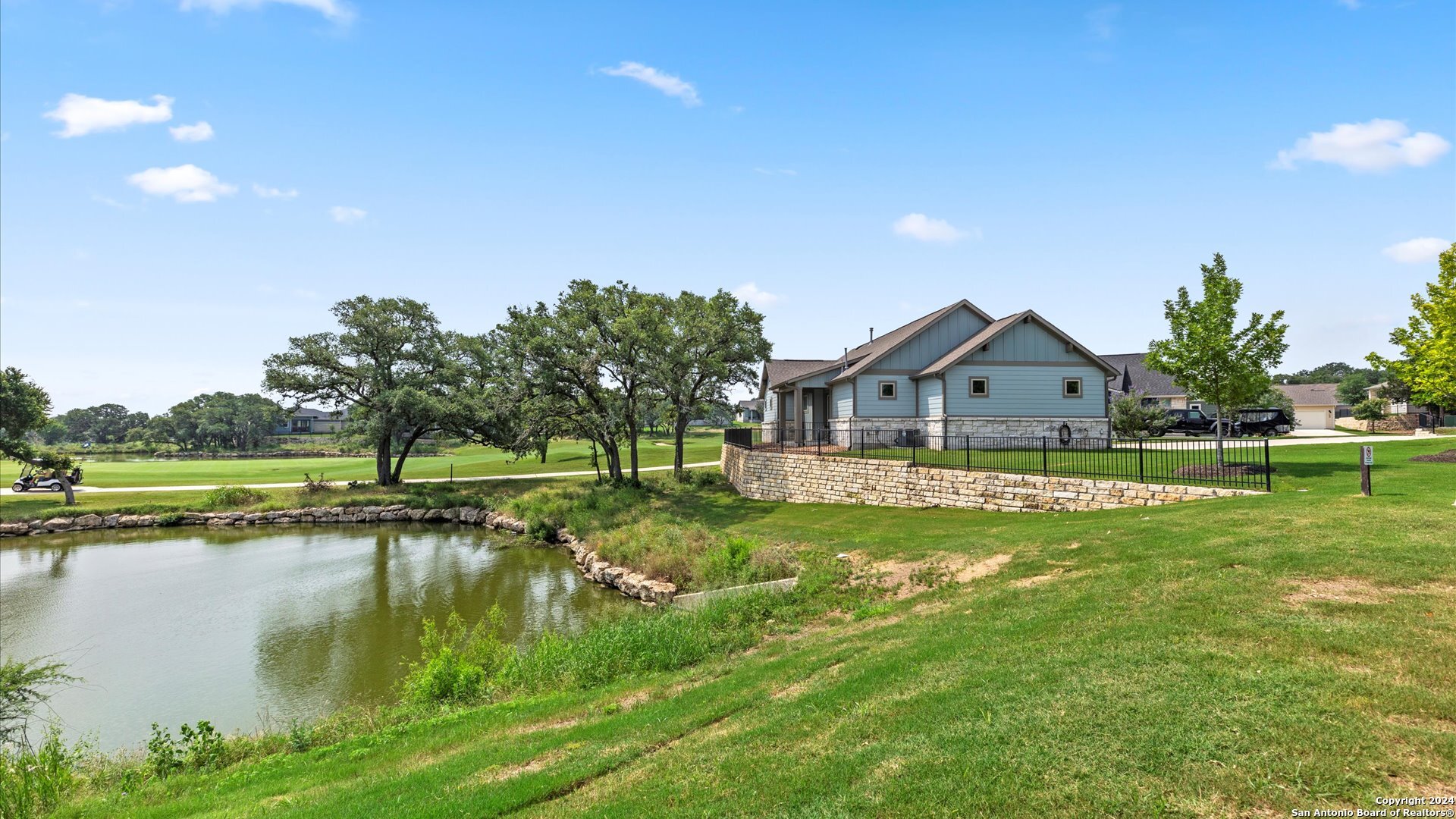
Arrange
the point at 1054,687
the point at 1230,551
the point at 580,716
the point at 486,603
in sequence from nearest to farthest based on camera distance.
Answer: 1. the point at 1054,687
2. the point at 580,716
3. the point at 1230,551
4. the point at 486,603

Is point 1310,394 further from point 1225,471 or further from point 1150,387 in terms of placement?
point 1225,471

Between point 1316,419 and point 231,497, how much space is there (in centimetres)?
7721

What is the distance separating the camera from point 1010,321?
27844 mm

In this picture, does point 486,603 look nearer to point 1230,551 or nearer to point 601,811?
point 601,811

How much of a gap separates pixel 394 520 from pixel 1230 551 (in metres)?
33.8

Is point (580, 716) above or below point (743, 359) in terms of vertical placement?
below

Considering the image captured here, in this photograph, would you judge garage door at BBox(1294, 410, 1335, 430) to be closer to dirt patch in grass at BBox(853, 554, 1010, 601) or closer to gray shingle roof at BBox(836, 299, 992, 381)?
gray shingle roof at BBox(836, 299, 992, 381)

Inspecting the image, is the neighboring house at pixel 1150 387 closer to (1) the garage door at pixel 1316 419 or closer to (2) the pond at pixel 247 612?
(1) the garage door at pixel 1316 419

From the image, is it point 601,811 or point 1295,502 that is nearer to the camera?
point 601,811

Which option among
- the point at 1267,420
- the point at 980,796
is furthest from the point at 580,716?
the point at 1267,420

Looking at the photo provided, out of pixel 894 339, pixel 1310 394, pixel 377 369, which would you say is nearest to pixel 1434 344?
pixel 894 339

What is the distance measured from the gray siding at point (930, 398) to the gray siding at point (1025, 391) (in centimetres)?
43

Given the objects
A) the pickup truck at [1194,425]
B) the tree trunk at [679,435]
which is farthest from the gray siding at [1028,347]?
the tree trunk at [679,435]

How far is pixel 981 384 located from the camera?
2778 cm
